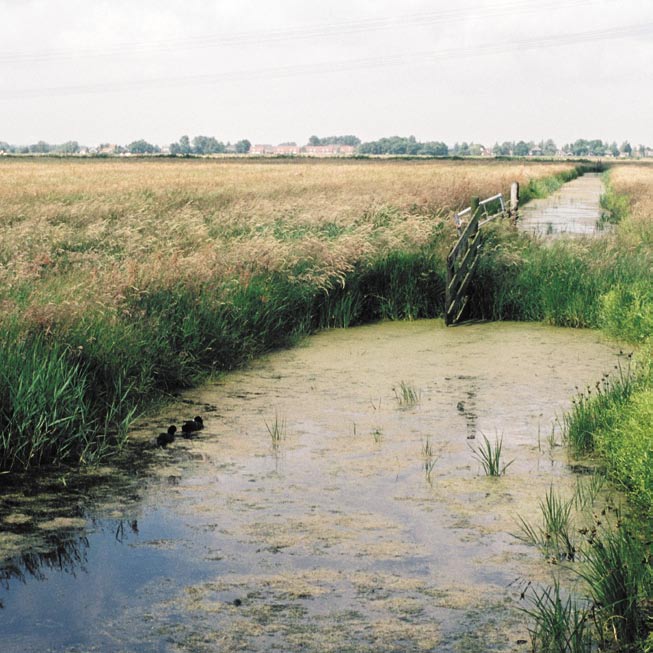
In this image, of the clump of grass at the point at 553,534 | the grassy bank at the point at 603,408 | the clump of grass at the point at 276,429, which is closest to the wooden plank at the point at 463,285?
the grassy bank at the point at 603,408

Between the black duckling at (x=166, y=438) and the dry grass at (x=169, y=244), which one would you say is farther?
the dry grass at (x=169, y=244)

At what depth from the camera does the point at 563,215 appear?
96.6 ft

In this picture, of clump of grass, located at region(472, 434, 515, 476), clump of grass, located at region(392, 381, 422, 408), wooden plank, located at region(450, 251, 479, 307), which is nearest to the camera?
clump of grass, located at region(472, 434, 515, 476)

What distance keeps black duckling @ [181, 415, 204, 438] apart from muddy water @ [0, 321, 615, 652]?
71 mm

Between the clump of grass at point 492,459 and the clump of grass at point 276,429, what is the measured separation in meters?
1.43

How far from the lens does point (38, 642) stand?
416 centimetres

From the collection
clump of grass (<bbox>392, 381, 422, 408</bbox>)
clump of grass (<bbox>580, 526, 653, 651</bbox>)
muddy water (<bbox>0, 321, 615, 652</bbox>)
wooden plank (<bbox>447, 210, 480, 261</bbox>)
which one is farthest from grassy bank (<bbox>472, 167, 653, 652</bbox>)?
clump of grass (<bbox>392, 381, 422, 408</bbox>)

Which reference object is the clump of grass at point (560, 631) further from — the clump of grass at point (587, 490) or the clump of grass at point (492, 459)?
the clump of grass at point (492, 459)

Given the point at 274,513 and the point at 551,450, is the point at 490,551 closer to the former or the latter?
the point at 274,513

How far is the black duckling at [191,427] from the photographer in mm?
7523

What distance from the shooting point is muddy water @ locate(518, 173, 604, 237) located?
2299cm

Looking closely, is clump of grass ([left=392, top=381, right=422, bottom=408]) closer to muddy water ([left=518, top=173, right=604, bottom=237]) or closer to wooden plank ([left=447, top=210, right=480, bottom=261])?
wooden plank ([left=447, top=210, right=480, bottom=261])

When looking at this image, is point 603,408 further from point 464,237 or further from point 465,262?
point 464,237

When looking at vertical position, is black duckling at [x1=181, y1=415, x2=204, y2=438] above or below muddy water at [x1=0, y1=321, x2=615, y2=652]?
above
